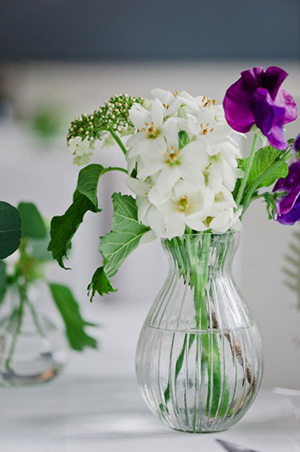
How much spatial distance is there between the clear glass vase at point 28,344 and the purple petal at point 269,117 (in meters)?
0.57

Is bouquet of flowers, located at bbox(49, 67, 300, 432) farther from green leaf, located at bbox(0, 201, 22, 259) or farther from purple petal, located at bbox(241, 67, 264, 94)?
green leaf, located at bbox(0, 201, 22, 259)

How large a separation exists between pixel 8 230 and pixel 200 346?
11.5 inches

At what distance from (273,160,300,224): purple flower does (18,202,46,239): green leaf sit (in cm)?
46

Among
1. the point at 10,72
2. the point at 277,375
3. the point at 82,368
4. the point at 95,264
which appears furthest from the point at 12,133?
the point at 277,375

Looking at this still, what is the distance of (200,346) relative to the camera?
0.72 m

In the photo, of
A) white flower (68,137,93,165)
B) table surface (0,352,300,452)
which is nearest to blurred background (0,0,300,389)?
table surface (0,352,300,452)

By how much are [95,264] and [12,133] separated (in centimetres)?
187

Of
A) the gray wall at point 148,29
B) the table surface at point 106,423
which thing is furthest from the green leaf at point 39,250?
the gray wall at point 148,29

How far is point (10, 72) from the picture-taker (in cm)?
409

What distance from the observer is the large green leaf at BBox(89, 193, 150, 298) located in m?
0.70

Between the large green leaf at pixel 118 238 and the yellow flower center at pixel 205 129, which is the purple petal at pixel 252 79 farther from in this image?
the large green leaf at pixel 118 238

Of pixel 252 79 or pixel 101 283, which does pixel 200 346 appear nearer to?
pixel 101 283

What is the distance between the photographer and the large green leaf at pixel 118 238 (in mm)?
696

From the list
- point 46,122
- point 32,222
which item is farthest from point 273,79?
point 46,122
